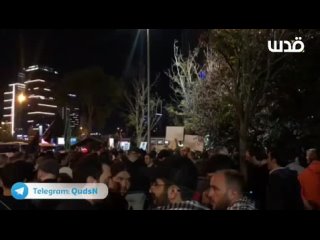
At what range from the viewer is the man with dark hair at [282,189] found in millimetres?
5504

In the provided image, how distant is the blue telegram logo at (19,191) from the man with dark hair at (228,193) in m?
2.26

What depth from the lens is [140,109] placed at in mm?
7145

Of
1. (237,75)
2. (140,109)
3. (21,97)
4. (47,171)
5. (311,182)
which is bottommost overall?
(311,182)

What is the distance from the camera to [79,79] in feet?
20.2

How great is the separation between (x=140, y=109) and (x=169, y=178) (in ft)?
6.05

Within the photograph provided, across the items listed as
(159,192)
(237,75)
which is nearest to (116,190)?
(159,192)

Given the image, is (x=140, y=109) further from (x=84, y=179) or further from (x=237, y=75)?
(x=84, y=179)

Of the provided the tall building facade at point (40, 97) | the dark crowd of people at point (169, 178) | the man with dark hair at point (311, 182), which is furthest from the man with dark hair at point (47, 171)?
the man with dark hair at point (311, 182)

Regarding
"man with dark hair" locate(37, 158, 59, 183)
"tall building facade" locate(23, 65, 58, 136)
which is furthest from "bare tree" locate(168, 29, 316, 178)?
"man with dark hair" locate(37, 158, 59, 183)

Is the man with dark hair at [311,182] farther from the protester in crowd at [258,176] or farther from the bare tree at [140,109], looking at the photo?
the bare tree at [140,109]

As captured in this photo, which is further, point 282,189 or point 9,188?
point 9,188

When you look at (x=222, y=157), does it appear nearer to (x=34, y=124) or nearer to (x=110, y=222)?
(x=110, y=222)

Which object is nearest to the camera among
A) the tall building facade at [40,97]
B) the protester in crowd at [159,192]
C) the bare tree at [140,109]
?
the protester in crowd at [159,192]

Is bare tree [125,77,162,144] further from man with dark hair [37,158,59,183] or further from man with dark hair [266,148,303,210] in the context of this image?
man with dark hair [266,148,303,210]
